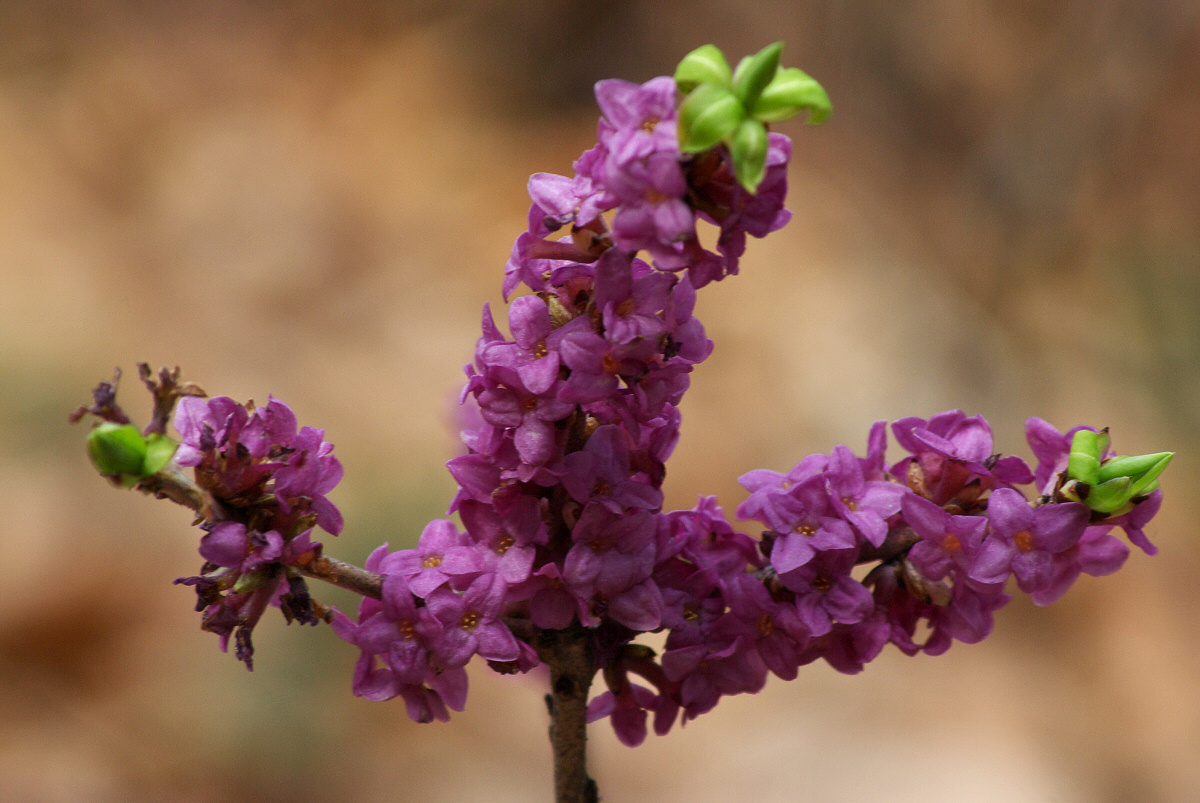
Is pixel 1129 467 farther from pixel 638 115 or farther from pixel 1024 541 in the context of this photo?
pixel 638 115

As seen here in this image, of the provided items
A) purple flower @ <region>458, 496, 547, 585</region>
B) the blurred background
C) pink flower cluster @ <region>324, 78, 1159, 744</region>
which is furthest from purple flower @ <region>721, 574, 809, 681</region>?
the blurred background

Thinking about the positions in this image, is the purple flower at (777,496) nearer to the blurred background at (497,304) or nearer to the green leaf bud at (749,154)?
the green leaf bud at (749,154)

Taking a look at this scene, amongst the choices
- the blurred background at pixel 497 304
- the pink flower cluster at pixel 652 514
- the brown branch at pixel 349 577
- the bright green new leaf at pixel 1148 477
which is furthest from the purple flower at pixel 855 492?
the blurred background at pixel 497 304

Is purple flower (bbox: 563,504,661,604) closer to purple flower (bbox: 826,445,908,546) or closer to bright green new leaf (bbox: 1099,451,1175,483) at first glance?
purple flower (bbox: 826,445,908,546)

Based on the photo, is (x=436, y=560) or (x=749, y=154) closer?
(x=749, y=154)

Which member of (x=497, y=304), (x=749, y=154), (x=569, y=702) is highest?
(x=497, y=304)

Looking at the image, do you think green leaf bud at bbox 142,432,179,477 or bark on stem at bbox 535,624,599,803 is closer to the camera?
green leaf bud at bbox 142,432,179,477

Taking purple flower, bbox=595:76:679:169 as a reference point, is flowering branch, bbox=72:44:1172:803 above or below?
below

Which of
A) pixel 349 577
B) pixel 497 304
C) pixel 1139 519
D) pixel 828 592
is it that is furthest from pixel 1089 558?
pixel 497 304
